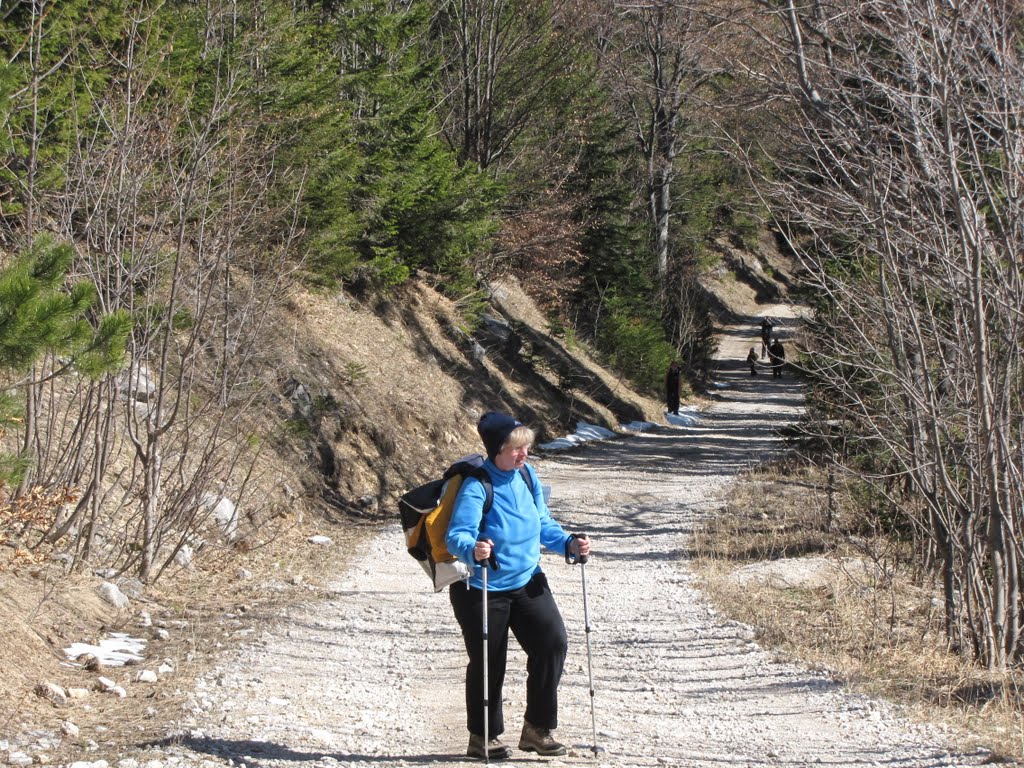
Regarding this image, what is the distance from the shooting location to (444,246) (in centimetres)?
2353

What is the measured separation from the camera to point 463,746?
19.6 ft

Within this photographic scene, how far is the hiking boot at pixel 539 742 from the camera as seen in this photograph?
5.59 m

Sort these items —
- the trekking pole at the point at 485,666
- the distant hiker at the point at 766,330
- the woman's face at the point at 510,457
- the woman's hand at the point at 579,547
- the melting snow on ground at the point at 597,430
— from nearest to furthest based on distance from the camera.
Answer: the trekking pole at the point at 485,666 < the woman's face at the point at 510,457 < the woman's hand at the point at 579,547 < the melting snow on ground at the point at 597,430 < the distant hiker at the point at 766,330

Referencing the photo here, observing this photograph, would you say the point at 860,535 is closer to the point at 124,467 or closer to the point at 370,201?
the point at 124,467

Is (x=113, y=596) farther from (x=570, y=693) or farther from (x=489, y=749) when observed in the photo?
(x=489, y=749)

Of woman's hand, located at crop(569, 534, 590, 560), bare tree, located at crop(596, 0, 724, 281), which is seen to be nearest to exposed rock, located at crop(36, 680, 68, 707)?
woman's hand, located at crop(569, 534, 590, 560)

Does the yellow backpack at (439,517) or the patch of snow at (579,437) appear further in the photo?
the patch of snow at (579,437)

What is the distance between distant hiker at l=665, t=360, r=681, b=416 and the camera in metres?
31.2

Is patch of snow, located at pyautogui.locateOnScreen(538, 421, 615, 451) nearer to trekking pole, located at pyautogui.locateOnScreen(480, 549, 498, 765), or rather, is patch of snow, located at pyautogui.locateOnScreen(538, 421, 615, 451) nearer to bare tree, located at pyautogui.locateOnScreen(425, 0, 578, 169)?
bare tree, located at pyautogui.locateOnScreen(425, 0, 578, 169)

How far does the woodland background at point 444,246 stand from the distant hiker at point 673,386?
1.24 meters

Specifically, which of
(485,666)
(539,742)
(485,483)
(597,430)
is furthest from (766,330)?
(485,666)

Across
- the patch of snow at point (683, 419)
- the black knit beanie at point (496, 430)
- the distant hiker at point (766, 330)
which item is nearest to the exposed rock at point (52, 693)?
the black knit beanie at point (496, 430)

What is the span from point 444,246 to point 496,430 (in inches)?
723

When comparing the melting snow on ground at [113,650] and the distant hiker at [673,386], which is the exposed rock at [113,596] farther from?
the distant hiker at [673,386]
